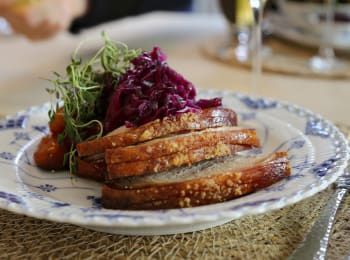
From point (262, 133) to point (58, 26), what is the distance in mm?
1315

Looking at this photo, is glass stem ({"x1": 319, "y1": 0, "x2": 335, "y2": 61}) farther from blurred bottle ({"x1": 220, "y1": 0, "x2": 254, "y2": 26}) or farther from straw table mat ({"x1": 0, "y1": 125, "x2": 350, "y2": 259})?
straw table mat ({"x1": 0, "y1": 125, "x2": 350, "y2": 259})

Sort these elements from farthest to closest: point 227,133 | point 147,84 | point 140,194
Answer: point 147,84, point 227,133, point 140,194

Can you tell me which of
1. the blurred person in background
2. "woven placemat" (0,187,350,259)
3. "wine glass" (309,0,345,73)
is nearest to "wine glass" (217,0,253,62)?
"wine glass" (309,0,345,73)

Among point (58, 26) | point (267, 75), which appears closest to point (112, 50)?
point (267, 75)

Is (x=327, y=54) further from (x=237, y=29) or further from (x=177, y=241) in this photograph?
(x=177, y=241)

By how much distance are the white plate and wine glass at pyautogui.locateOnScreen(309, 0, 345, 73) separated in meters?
0.79

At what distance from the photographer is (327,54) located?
2.13m

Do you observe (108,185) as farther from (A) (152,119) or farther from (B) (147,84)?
(B) (147,84)

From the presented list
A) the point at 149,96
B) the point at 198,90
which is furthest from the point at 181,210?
the point at 198,90

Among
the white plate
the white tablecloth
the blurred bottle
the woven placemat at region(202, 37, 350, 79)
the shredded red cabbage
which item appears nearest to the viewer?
the white plate

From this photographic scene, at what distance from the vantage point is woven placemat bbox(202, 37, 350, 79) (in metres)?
2.01

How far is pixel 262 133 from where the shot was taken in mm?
1207

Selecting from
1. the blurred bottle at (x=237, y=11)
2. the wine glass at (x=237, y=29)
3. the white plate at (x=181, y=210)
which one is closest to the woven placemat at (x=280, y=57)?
the wine glass at (x=237, y=29)

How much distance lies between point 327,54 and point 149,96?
4.28ft
